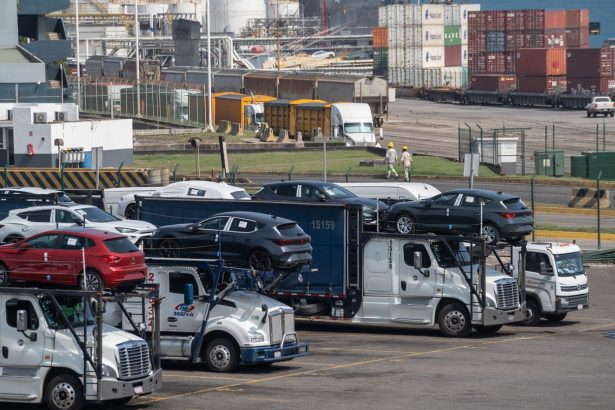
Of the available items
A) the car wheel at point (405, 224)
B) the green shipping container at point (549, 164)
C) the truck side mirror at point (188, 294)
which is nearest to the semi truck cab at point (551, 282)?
the car wheel at point (405, 224)

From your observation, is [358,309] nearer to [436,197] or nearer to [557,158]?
[436,197]

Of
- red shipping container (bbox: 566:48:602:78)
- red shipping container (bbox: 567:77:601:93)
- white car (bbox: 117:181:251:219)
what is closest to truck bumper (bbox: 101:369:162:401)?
white car (bbox: 117:181:251:219)

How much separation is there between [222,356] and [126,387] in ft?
13.4

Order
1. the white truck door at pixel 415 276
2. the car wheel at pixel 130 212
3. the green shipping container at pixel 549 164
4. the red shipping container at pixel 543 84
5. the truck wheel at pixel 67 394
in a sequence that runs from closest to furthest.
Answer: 1. the truck wheel at pixel 67 394
2. the white truck door at pixel 415 276
3. the car wheel at pixel 130 212
4. the green shipping container at pixel 549 164
5. the red shipping container at pixel 543 84

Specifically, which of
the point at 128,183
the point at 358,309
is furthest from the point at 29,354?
the point at 128,183

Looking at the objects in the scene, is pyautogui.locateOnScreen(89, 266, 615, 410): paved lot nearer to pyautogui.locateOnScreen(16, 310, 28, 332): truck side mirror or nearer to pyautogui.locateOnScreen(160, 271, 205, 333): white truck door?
pyautogui.locateOnScreen(160, 271, 205, 333): white truck door

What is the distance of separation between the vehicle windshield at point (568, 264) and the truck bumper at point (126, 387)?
12.8 meters

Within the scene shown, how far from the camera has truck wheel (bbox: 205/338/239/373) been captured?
22.0 meters

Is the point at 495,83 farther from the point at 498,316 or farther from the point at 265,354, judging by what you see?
the point at 265,354

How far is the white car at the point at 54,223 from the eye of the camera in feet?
95.3

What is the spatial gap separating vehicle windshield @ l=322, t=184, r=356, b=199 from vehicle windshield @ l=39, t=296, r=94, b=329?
1489cm

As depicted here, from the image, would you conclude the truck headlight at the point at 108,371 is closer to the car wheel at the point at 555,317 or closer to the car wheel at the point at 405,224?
the car wheel at the point at 555,317

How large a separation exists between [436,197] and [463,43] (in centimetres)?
10210

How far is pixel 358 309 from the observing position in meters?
27.2
